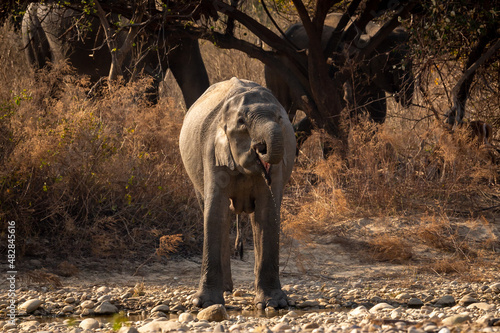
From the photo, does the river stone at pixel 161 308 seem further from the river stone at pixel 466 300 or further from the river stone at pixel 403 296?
the river stone at pixel 466 300

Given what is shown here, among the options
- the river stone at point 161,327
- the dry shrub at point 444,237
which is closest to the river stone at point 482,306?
the dry shrub at point 444,237

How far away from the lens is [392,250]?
8094mm

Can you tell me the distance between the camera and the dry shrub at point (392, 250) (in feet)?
26.3

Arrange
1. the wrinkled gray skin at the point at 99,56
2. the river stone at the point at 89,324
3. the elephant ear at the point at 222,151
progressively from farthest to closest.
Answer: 1. the wrinkled gray skin at the point at 99,56
2. the elephant ear at the point at 222,151
3. the river stone at the point at 89,324

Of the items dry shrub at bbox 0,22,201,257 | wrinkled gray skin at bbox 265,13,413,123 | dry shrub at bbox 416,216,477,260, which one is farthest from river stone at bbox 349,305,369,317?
wrinkled gray skin at bbox 265,13,413,123

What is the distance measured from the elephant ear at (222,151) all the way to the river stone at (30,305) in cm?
175

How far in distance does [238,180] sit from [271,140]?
761 mm

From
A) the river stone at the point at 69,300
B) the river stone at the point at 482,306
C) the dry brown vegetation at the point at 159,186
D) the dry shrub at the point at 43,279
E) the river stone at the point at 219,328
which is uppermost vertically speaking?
the dry brown vegetation at the point at 159,186

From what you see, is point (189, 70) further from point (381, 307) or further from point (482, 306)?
point (482, 306)

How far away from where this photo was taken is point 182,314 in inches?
215

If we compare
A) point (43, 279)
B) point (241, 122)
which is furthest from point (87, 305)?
point (241, 122)

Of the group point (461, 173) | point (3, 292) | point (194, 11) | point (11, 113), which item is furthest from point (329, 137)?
point (3, 292)

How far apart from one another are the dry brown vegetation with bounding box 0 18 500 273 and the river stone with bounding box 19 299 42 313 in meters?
1.59

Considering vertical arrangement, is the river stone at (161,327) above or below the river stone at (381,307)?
above
